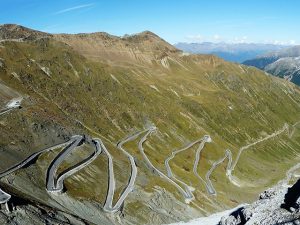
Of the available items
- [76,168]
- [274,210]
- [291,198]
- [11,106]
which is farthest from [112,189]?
[291,198]

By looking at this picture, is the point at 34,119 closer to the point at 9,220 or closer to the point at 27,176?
the point at 27,176

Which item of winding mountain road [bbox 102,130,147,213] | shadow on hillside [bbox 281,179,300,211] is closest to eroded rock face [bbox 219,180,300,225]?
shadow on hillside [bbox 281,179,300,211]

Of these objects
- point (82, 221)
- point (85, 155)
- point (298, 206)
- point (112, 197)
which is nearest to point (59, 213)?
point (82, 221)

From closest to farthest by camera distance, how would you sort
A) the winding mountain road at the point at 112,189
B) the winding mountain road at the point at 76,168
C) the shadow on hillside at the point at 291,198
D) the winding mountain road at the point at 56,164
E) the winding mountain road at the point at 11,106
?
the shadow on hillside at the point at 291,198
the winding mountain road at the point at 56,164
the winding mountain road at the point at 76,168
the winding mountain road at the point at 112,189
the winding mountain road at the point at 11,106

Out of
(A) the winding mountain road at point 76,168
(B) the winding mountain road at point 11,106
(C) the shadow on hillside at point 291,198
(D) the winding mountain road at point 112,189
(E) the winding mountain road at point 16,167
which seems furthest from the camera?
(B) the winding mountain road at point 11,106

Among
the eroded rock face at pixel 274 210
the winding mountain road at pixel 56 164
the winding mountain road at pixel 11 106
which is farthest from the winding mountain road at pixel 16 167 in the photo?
the eroded rock face at pixel 274 210

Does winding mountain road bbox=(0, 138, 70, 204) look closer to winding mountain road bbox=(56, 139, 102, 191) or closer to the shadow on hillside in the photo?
winding mountain road bbox=(56, 139, 102, 191)

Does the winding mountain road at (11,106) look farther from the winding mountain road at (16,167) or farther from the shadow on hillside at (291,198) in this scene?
the shadow on hillside at (291,198)

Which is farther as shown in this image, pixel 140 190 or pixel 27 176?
pixel 140 190
